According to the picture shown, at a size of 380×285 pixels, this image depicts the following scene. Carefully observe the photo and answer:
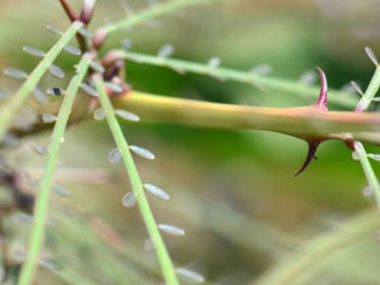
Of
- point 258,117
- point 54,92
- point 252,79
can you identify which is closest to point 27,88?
point 54,92

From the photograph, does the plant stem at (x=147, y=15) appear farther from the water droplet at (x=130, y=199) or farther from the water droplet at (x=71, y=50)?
the water droplet at (x=130, y=199)

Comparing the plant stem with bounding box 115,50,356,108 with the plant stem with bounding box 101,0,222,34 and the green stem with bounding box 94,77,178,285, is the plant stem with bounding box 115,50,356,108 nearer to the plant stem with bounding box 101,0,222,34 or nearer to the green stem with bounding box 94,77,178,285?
the plant stem with bounding box 101,0,222,34

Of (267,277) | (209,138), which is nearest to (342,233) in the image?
(267,277)

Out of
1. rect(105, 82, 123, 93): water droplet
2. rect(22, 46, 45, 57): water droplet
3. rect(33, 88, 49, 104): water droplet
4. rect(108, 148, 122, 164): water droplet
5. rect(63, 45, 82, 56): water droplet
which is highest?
rect(105, 82, 123, 93): water droplet

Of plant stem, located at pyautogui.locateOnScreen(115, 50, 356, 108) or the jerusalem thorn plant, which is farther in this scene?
plant stem, located at pyautogui.locateOnScreen(115, 50, 356, 108)

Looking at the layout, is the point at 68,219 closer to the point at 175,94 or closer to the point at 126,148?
the point at 126,148

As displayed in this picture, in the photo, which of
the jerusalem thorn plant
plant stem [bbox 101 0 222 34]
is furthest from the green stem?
plant stem [bbox 101 0 222 34]

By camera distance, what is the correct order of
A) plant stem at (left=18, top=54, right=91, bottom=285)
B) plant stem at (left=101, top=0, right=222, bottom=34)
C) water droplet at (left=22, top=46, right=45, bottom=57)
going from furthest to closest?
1. plant stem at (left=101, top=0, right=222, bottom=34)
2. water droplet at (left=22, top=46, right=45, bottom=57)
3. plant stem at (left=18, top=54, right=91, bottom=285)

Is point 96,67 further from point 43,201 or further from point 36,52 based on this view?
point 43,201
